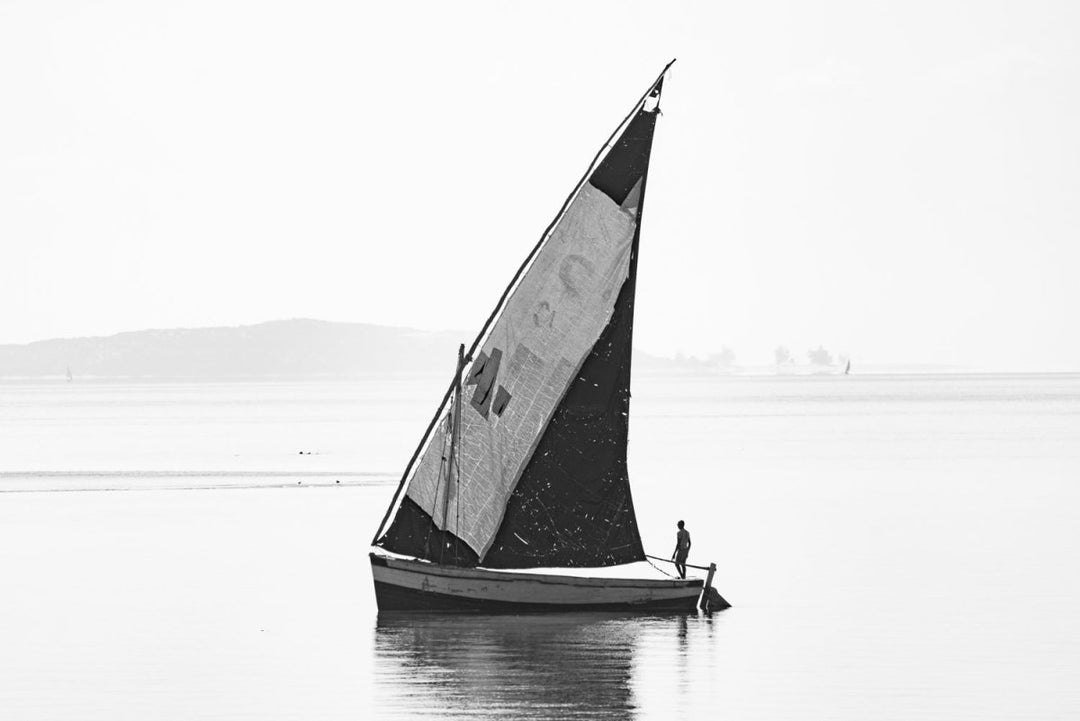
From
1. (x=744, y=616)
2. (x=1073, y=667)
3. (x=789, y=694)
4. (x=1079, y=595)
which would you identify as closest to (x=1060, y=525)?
(x=1079, y=595)

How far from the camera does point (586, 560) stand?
3403 cm

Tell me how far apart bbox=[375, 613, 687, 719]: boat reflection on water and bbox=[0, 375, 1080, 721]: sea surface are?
0.26 ft

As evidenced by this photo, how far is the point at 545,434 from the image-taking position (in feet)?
109

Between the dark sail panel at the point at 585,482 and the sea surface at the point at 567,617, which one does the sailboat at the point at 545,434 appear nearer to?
the dark sail panel at the point at 585,482

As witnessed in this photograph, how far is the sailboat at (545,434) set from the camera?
32750mm

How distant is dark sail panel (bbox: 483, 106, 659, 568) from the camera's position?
108 ft

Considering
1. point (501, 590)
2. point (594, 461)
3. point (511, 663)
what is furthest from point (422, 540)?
point (511, 663)

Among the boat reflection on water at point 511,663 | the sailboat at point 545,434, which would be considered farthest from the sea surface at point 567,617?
the sailboat at point 545,434

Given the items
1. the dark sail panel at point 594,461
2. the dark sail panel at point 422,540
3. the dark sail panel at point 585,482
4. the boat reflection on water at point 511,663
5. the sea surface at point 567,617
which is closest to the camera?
the boat reflection on water at point 511,663

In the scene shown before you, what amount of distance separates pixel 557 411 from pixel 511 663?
17.1 ft

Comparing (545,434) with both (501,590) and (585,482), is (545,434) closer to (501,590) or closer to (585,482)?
(585,482)

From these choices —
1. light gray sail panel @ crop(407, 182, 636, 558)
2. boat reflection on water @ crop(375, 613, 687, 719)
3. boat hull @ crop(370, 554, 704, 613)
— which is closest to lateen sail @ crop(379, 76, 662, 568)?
light gray sail panel @ crop(407, 182, 636, 558)

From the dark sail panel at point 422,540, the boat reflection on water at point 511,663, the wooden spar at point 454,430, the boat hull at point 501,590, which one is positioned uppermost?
the wooden spar at point 454,430

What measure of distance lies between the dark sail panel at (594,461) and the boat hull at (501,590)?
514 mm
